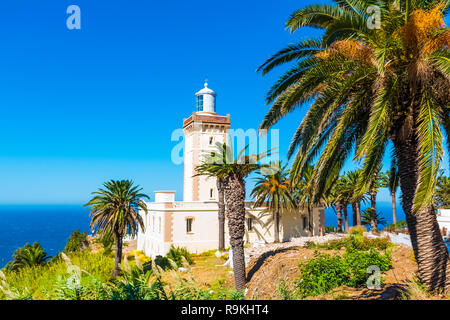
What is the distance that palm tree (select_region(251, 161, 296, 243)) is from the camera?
3338 centimetres

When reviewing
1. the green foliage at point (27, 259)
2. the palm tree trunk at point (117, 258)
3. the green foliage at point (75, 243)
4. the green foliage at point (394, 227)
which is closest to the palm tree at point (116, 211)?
the palm tree trunk at point (117, 258)

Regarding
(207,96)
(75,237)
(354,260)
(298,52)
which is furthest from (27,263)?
(298,52)

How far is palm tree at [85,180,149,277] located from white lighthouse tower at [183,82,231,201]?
453 inches

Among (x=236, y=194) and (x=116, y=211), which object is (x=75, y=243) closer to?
(x=116, y=211)

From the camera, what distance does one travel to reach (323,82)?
9594 mm

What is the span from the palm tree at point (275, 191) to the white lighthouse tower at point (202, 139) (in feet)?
21.0

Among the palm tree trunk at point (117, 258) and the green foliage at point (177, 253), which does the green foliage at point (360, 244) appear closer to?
the green foliage at point (177, 253)

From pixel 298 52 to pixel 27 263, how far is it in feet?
107

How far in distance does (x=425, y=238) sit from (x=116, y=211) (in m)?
22.5

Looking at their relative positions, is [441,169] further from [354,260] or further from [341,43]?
[354,260]

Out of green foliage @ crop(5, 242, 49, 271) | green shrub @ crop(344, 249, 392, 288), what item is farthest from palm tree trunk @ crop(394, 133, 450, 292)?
green foliage @ crop(5, 242, 49, 271)

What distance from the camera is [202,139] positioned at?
4041cm

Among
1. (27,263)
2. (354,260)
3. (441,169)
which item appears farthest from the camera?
(27,263)

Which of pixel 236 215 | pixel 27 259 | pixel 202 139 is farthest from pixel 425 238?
pixel 27 259
